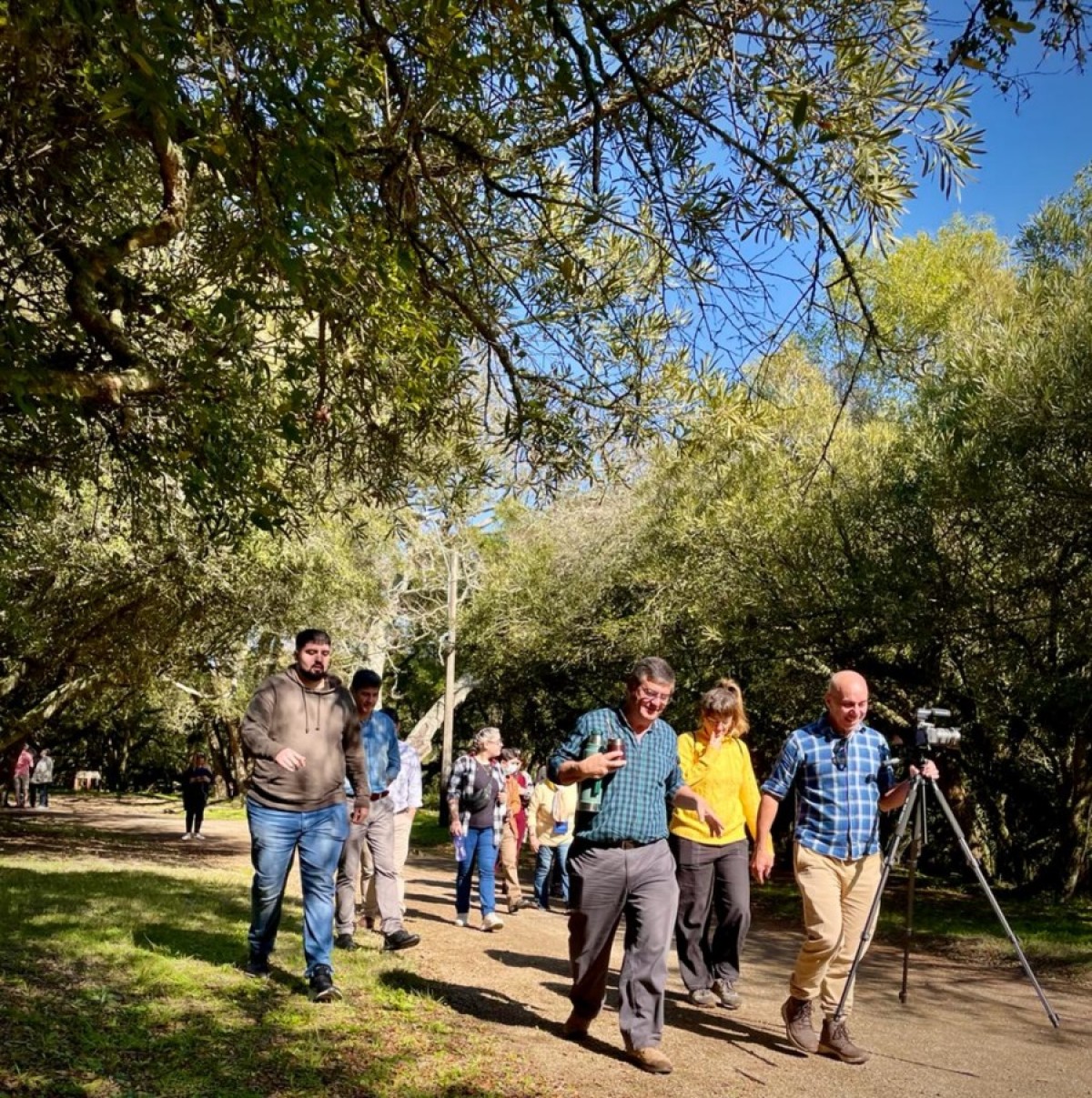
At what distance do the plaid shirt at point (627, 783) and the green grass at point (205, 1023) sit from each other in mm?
1266

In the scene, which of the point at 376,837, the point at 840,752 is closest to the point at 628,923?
the point at 840,752

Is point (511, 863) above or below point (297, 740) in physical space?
Answer: below

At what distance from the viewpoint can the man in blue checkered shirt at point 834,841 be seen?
607 cm

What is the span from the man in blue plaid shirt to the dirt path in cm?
33

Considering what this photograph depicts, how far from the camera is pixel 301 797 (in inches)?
261

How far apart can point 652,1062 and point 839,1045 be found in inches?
47.1

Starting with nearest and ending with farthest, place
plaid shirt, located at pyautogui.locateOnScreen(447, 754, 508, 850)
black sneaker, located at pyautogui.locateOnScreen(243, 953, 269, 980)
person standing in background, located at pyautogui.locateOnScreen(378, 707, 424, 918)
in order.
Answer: black sneaker, located at pyautogui.locateOnScreen(243, 953, 269, 980) < person standing in background, located at pyautogui.locateOnScreen(378, 707, 424, 918) < plaid shirt, located at pyautogui.locateOnScreen(447, 754, 508, 850)

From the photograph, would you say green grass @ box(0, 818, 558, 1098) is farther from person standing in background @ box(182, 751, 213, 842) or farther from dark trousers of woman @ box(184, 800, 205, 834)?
dark trousers of woman @ box(184, 800, 205, 834)

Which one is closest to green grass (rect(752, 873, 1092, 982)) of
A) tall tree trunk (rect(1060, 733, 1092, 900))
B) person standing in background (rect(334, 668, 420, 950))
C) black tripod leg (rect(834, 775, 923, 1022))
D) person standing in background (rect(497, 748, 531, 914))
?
tall tree trunk (rect(1060, 733, 1092, 900))

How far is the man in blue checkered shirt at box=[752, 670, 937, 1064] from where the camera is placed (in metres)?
6.07

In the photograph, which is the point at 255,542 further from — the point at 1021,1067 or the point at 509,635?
the point at 509,635

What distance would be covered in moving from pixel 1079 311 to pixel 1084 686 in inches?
167

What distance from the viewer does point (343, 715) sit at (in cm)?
694

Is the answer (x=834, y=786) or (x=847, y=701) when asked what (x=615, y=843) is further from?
(x=847, y=701)
